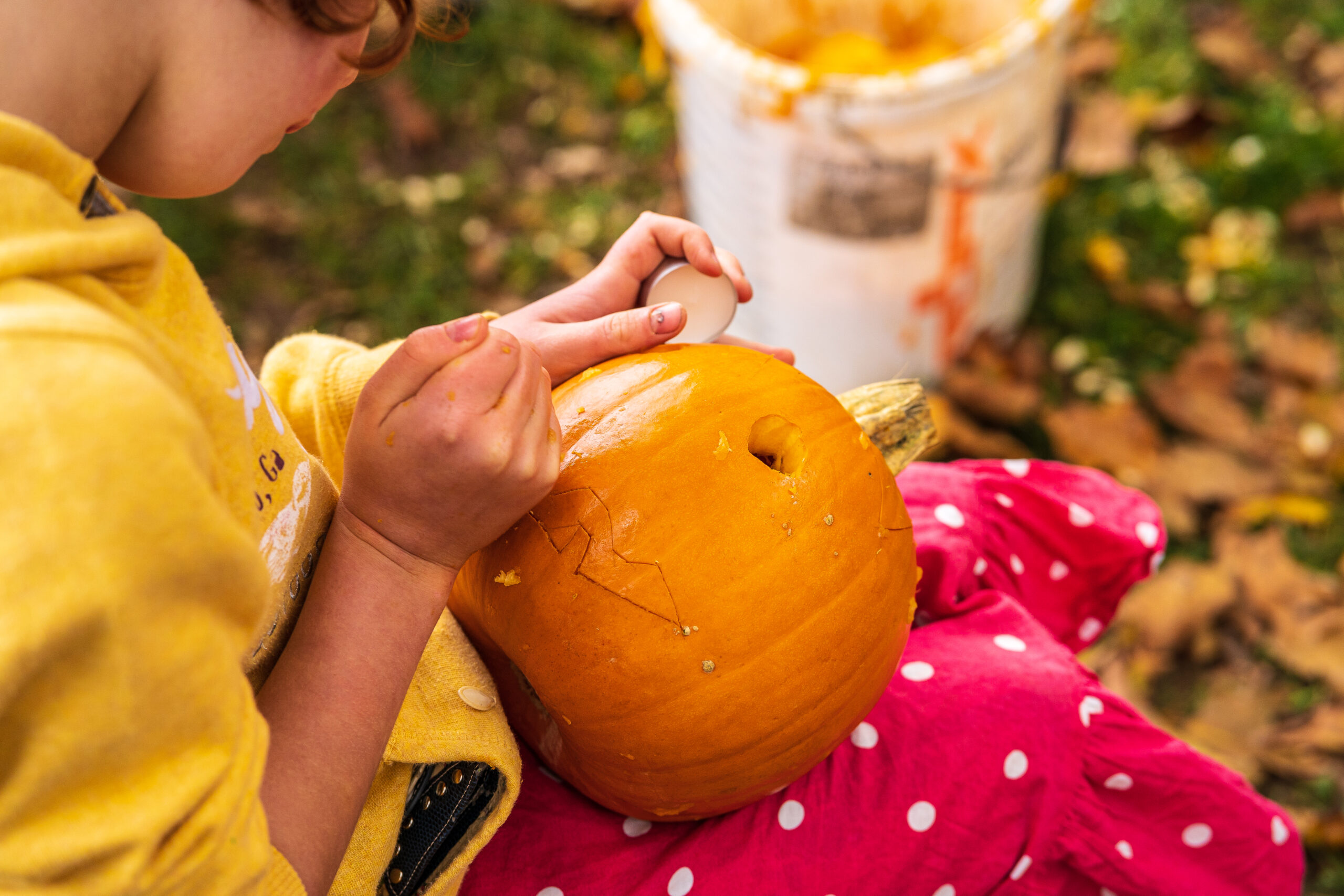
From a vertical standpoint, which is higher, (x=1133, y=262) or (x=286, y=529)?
(x=286, y=529)

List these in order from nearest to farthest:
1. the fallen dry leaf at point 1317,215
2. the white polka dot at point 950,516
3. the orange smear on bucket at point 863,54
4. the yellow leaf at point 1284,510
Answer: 1. the white polka dot at point 950,516
2. the yellow leaf at point 1284,510
3. the orange smear on bucket at point 863,54
4. the fallen dry leaf at point 1317,215

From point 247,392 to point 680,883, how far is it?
0.55 metres

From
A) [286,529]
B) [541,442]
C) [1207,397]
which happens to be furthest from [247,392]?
[1207,397]

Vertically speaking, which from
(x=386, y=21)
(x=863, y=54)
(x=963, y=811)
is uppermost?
(x=386, y=21)

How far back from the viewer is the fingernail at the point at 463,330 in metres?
0.75

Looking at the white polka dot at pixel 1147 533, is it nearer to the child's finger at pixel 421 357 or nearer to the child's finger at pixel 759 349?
the child's finger at pixel 759 349

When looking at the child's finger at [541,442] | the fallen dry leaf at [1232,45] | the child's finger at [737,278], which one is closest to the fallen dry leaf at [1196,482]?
the fallen dry leaf at [1232,45]

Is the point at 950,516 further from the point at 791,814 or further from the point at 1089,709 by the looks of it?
the point at 791,814

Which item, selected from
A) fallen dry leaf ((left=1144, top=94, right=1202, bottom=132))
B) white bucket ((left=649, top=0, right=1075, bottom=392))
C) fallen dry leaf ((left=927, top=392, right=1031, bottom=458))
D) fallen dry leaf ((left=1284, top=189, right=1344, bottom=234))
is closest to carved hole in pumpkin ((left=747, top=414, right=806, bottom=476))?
white bucket ((left=649, top=0, right=1075, bottom=392))

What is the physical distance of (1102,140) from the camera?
251cm

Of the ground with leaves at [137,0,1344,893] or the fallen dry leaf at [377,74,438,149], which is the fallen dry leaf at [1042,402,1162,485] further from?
the fallen dry leaf at [377,74,438,149]

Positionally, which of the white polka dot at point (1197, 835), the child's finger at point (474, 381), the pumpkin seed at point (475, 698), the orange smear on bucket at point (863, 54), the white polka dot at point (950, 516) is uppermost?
the child's finger at point (474, 381)

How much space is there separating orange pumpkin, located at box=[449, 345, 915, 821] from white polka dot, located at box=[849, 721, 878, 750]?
108 mm

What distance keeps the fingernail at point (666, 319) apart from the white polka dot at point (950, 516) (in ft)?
1.31
